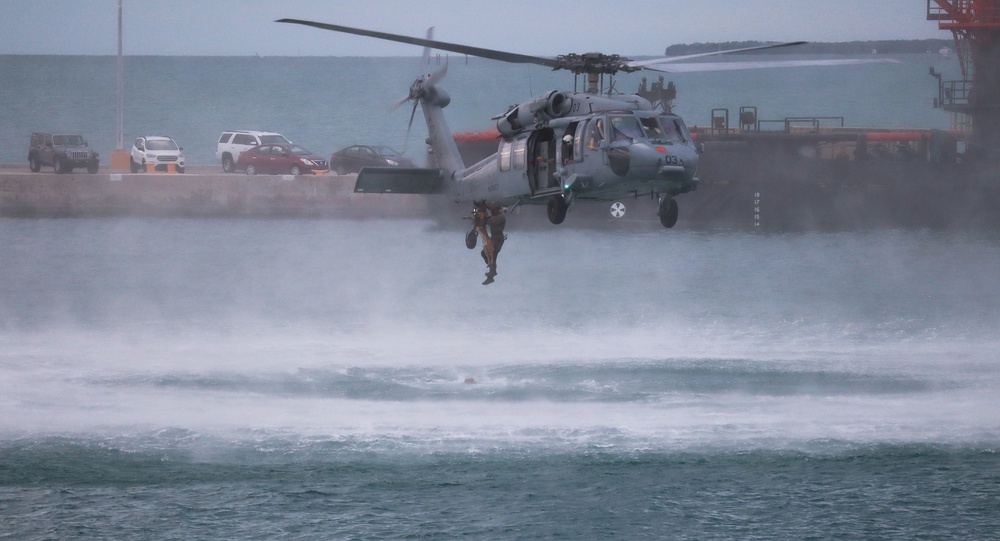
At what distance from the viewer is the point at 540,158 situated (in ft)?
93.7

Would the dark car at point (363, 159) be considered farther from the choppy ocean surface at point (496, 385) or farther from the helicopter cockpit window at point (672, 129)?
the helicopter cockpit window at point (672, 129)

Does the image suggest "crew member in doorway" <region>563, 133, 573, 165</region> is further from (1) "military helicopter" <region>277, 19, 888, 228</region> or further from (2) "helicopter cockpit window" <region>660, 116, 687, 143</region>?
(2) "helicopter cockpit window" <region>660, 116, 687, 143</region>

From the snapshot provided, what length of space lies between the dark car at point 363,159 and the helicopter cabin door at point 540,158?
51.9 meters

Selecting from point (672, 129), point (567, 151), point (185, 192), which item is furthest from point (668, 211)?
point (185, 192)

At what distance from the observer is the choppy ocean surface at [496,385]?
2050 inches

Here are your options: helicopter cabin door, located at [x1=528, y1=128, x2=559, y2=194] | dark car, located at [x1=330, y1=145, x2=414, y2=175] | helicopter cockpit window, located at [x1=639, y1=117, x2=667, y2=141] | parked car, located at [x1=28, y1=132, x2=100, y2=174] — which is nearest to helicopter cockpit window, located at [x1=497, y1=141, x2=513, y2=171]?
helicopter cabin door, located at [x1=528, y1=128, x2=559, y2=194]

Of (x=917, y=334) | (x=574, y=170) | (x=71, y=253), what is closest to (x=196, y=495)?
(x=574, y=170)

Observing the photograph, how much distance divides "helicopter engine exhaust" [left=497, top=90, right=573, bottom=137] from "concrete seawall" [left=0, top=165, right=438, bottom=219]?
5696 cm

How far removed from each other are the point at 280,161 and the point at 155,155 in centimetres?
1140

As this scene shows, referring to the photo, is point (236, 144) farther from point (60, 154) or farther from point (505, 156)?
point (505, 156)

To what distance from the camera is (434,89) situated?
34094 millimetres

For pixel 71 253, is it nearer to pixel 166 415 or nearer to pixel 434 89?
pixel 166 415

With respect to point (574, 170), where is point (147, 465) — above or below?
below

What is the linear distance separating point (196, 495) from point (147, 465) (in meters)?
5.13
